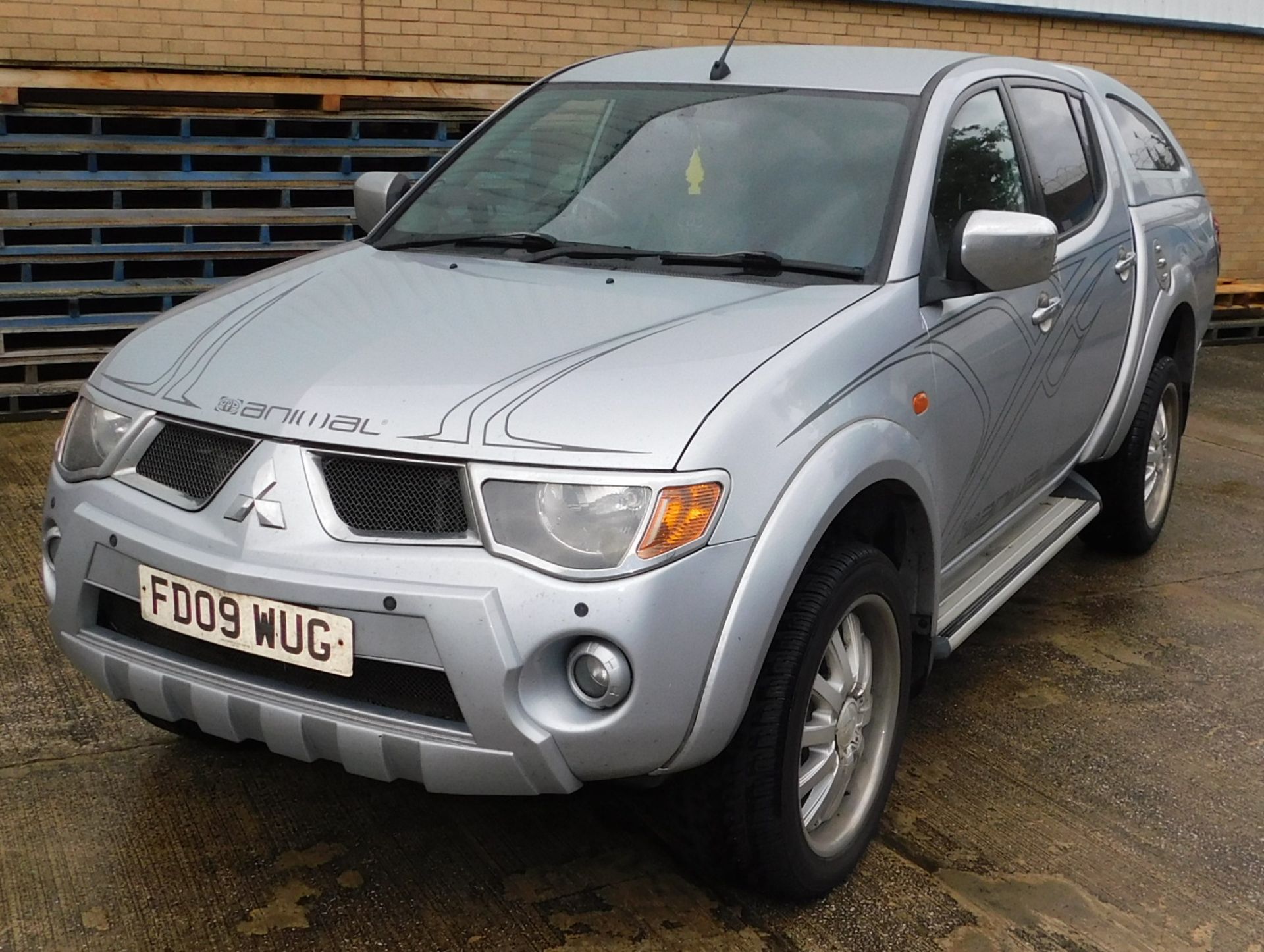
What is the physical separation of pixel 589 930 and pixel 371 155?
5.38 m

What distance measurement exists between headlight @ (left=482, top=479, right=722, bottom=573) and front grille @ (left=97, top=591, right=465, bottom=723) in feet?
0.97

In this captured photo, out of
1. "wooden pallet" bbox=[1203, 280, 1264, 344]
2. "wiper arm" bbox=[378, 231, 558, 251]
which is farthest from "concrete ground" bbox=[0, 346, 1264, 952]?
"wooden pallet" bbox=[1203, 280, 1264, 344]

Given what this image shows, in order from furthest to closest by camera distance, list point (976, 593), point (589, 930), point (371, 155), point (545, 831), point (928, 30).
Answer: point (928, 30) → point (371, 155) → point (976, 593) → point (545, 831) → point (589, 930)

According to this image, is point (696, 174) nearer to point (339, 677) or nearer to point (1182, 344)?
point (339, 677)

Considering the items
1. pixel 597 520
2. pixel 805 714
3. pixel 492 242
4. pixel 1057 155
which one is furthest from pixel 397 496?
pixel 1057 155

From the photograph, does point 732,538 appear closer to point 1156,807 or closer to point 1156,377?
point 1156,807

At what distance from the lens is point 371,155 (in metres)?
7.30

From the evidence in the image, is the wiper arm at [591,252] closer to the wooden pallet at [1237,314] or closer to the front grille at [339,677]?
the front grille at [339,677]

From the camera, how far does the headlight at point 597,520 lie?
7.73ft

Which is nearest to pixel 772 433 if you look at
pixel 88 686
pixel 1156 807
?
pixel 1156 807

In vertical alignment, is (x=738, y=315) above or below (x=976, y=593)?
above

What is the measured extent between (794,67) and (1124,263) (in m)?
1.35

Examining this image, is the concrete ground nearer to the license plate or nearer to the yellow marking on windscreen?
the license plate

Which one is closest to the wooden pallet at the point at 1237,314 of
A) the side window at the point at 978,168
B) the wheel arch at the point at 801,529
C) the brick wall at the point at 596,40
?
the brick wall at the point at 596,40
